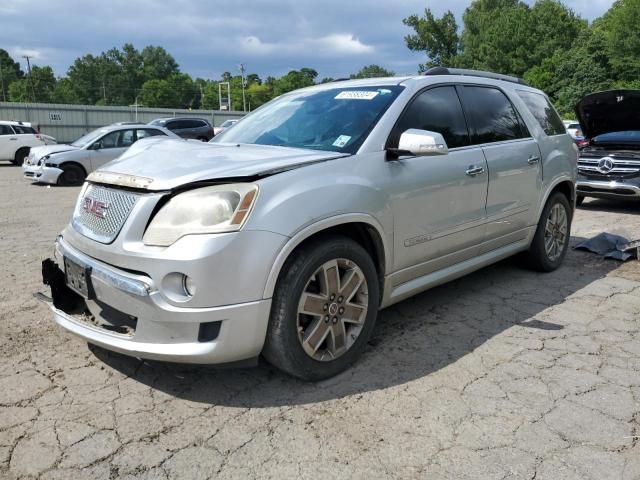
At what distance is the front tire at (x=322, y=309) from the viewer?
2770 mm

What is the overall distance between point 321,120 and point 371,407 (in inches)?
74.6

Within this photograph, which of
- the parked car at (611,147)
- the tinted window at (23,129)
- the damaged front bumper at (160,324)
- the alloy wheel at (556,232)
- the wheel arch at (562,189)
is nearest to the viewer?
the damaged front bumper at (160,324)

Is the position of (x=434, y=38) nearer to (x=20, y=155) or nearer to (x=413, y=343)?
(x=20, y=155)

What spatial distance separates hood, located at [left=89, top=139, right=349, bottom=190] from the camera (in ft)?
8.91

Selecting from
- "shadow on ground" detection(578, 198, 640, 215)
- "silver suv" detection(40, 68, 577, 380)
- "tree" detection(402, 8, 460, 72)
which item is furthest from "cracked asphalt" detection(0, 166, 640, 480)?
"tree" detection(402, 8, 460, 72)

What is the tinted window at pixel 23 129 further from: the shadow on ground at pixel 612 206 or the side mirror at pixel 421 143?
the side mirror at pixel 421 143

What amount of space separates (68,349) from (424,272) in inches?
91.8

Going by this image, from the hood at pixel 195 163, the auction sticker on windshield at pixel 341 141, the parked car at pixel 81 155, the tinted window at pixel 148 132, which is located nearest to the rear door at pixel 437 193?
the auction sticker on windshield at pixel 341 141

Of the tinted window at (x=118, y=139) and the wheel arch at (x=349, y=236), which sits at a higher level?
the tinted window at (x=118, y=139)

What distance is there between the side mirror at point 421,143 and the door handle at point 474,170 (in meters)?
0.67

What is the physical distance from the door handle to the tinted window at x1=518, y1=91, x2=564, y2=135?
4.46 ft

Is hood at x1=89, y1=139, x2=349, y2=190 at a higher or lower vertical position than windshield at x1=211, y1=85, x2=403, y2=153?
lower

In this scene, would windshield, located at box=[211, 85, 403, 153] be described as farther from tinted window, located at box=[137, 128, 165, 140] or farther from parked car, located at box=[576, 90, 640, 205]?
tinted window, located at box=[137, 128, 165, 140]

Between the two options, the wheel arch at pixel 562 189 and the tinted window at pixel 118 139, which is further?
the tinted window at pixel 118 139
